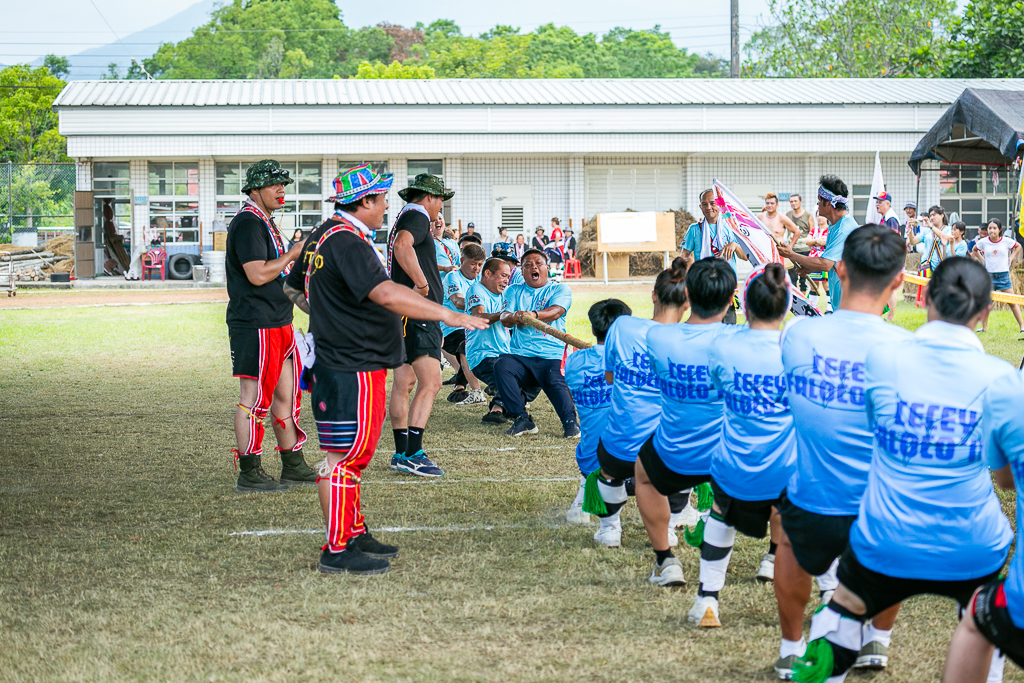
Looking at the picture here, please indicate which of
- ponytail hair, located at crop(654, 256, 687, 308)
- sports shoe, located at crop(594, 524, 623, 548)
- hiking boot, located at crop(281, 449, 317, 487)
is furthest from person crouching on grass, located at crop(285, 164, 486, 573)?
hiking boot, located at crop(281, 449, 317, 487)

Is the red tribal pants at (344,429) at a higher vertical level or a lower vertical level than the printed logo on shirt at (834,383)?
lower

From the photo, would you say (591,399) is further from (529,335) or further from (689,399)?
(529,335)

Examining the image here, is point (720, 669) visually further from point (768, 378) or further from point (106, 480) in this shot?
point (106, 480)

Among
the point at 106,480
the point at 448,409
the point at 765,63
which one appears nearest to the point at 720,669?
the point at 106,480

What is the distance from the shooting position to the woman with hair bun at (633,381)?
15.0 feet

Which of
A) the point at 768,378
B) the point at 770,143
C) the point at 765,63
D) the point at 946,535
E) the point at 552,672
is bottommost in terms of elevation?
the point at 552,672

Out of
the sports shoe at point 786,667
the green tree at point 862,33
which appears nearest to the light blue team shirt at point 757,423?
the sports shoe at point 786,667

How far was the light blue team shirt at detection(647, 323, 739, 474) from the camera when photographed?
4078 millimetres

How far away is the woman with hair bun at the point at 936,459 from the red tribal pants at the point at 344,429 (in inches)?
96.6

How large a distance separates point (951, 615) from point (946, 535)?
161cm

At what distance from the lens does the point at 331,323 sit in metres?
4.66

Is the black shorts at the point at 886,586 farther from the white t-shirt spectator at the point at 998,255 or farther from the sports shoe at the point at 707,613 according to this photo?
the white t-shirt spectator at the point at 998,255

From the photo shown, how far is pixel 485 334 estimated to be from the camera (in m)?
8.67

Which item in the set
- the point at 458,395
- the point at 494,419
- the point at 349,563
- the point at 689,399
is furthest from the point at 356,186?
the point at 458,395
